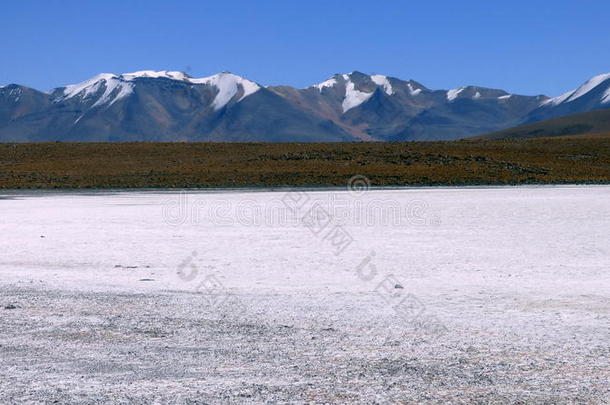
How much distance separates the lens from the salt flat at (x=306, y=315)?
6305 mm

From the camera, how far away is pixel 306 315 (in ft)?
29.7

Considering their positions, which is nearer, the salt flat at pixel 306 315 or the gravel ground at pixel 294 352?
the gravel ground at pixel 294 352

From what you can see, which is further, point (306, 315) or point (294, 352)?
point (306, 315)

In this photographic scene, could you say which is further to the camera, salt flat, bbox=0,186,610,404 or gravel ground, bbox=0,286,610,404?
salt flat, bbox=0,186,610,404

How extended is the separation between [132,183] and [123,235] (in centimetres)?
3296

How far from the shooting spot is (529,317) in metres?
8.79

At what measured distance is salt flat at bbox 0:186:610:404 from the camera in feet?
20.7

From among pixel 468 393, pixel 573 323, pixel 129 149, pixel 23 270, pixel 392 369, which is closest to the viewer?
pixel 468 393

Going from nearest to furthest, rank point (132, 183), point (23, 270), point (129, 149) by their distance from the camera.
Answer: point (23, 270) → point (132, 183) → point (129, 149)

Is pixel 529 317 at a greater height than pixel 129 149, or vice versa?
pixel 129 149

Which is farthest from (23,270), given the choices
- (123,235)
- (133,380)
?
(133,380)

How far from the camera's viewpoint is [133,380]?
645cm

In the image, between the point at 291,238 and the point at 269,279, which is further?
the point at 291,238

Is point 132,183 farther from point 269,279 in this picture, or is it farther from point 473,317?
point 473,317
